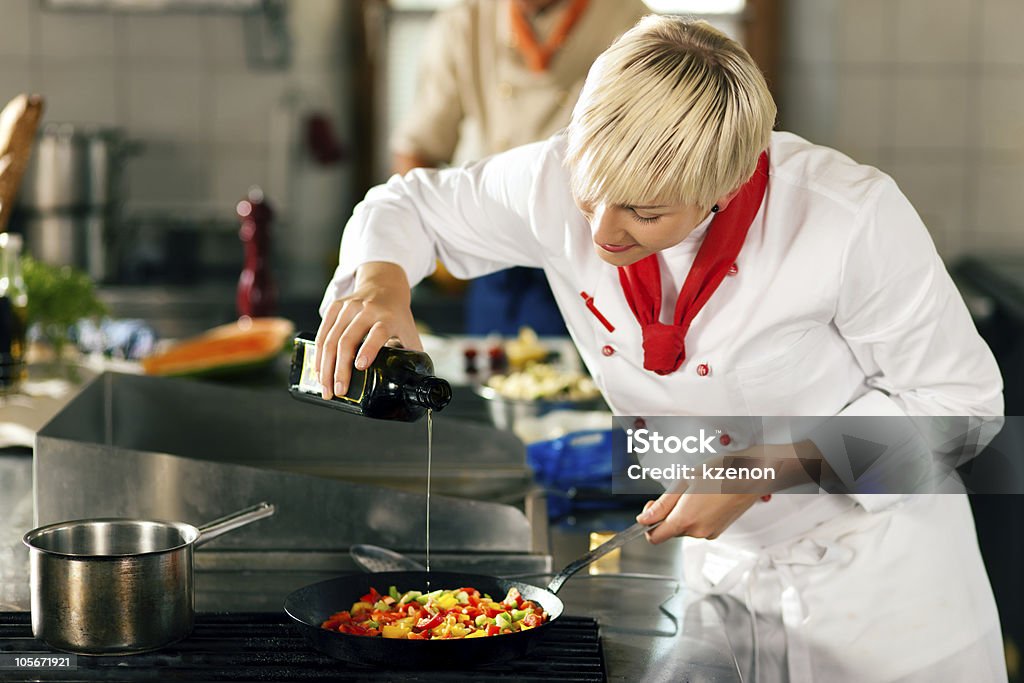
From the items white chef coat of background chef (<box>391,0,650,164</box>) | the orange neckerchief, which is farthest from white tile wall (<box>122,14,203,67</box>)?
the orange neckerchief

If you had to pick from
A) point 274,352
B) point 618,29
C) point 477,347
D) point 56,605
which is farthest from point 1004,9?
point 56,605

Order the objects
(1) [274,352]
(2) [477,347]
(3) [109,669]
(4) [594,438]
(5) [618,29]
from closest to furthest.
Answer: (3) [109,669] → (4) [594,438] → (1) [274,352] → (2) [477,347] → (5) [618,29]

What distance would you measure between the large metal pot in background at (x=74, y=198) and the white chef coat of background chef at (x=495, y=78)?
99 centimetres

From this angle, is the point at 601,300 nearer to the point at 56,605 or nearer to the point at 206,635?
the point at 206,635

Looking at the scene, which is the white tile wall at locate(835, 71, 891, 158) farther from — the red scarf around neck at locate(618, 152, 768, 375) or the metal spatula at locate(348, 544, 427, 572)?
the metal spatula at locate(348, 544, 427, 572)

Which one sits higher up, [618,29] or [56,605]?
[618,29]

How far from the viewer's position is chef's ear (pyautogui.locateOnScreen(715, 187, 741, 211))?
4.14 feet

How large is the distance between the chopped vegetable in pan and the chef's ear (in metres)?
0.47

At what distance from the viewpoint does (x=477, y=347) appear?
8.55ft

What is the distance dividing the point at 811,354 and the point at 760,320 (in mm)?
93

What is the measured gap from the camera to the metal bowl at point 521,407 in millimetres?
1974

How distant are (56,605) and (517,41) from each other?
2.45m

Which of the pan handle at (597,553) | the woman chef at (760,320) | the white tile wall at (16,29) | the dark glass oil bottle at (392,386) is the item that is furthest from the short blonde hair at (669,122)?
the white tile wall at (16,29)

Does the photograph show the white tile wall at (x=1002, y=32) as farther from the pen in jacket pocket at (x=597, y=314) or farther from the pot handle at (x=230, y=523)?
the pot handle at (x=230, y=523)
